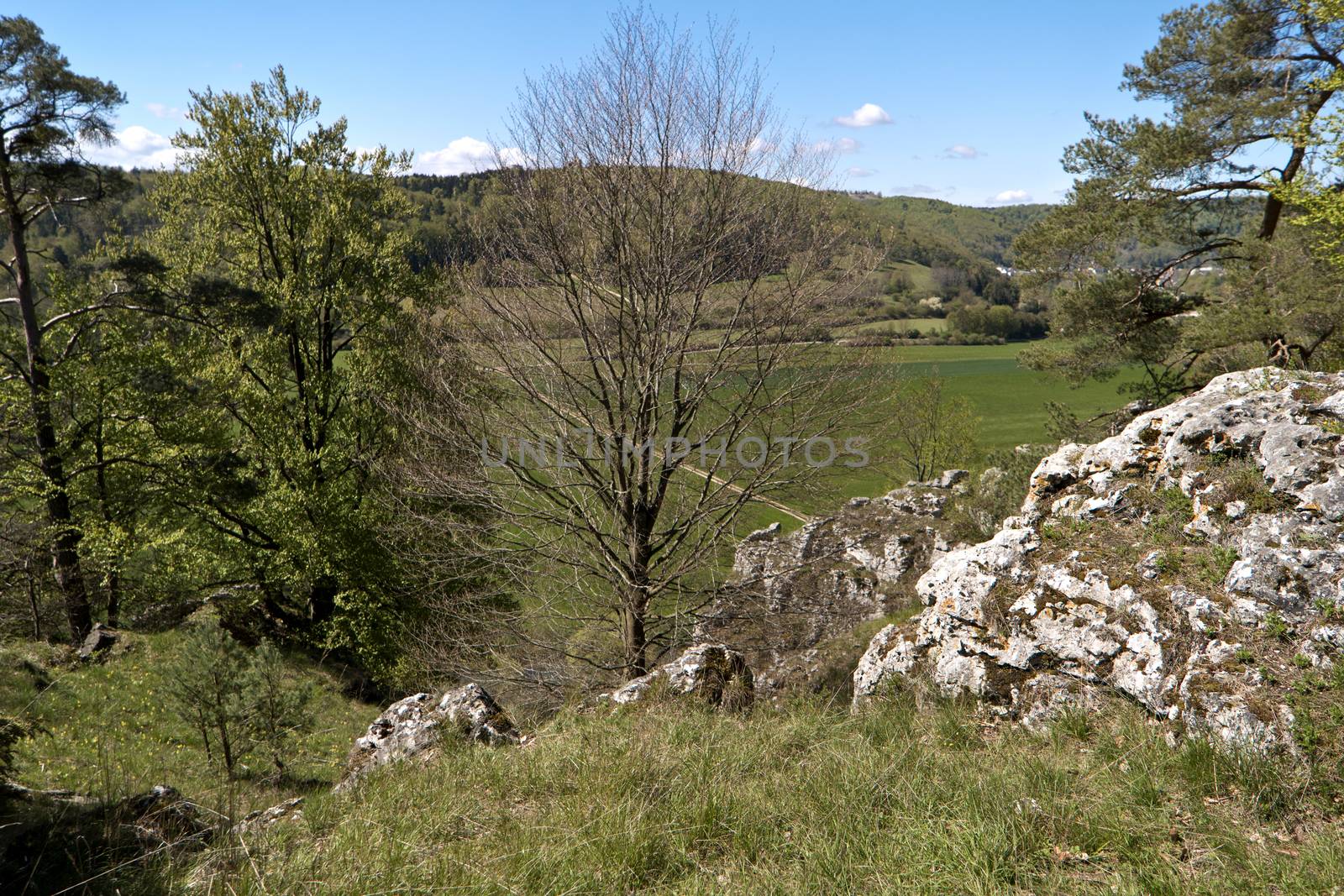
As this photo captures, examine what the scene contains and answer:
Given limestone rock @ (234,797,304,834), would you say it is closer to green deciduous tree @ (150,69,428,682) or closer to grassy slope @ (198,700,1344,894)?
grassy slope @ (198,700,1344,894)

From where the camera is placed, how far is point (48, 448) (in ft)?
47.2

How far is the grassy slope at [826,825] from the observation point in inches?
127

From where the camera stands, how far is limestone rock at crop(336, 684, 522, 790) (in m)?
6.37

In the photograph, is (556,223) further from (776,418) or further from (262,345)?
(262,345)

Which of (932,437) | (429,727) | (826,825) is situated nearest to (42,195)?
(429,727)

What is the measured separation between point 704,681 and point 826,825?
12.0ft

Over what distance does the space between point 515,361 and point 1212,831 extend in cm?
1065

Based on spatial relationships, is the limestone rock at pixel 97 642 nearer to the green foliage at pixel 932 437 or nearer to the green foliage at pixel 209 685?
the green foliage at pixel 209 685

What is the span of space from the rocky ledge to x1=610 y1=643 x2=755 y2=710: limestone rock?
4.00ft

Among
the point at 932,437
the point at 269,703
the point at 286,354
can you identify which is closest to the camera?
the point at 269,703

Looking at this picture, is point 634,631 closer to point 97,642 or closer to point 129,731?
point 129,731

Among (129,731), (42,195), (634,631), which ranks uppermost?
(42,195)

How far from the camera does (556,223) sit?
1091cm

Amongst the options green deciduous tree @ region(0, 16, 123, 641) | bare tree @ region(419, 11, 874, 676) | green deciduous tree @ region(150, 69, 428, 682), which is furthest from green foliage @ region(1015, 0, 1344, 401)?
green deciduous tree @ region(0, 16, 123, 641)
